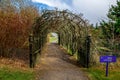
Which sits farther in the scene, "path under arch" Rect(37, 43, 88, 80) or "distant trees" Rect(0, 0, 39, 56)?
"distant trees" Rect(0, 0, 39, 56)

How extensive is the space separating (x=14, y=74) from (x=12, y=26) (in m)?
5.10

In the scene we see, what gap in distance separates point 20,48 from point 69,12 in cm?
506

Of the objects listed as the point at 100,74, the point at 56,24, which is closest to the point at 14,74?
the point at 100,74

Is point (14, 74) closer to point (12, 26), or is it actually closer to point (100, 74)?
point (100, 74)

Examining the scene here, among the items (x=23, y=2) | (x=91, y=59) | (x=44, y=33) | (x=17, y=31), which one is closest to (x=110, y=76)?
(x=91, y=59)

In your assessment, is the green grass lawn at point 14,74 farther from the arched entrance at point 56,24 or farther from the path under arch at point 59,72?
the arched entrance at point 56,24

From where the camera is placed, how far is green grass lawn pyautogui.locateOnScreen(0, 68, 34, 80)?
1465cm

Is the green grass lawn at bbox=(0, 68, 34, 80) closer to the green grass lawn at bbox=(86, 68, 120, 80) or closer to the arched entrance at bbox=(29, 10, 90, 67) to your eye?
the arched entrance at bbox=(29, 10, 90, 67)

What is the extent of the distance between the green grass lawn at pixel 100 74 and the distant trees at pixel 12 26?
17.6 feet

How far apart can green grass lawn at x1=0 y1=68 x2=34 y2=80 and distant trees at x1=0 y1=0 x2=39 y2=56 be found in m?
3.81

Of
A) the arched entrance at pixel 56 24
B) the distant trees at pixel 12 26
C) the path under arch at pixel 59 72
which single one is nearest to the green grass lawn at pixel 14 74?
the path under arch at pixel 59 72

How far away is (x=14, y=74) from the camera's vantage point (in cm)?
1544

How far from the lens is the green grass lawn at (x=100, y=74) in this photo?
15523 mm

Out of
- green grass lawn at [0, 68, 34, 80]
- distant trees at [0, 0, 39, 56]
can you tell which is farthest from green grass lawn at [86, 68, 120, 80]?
distant trees at [0, 0, 39, 56]
